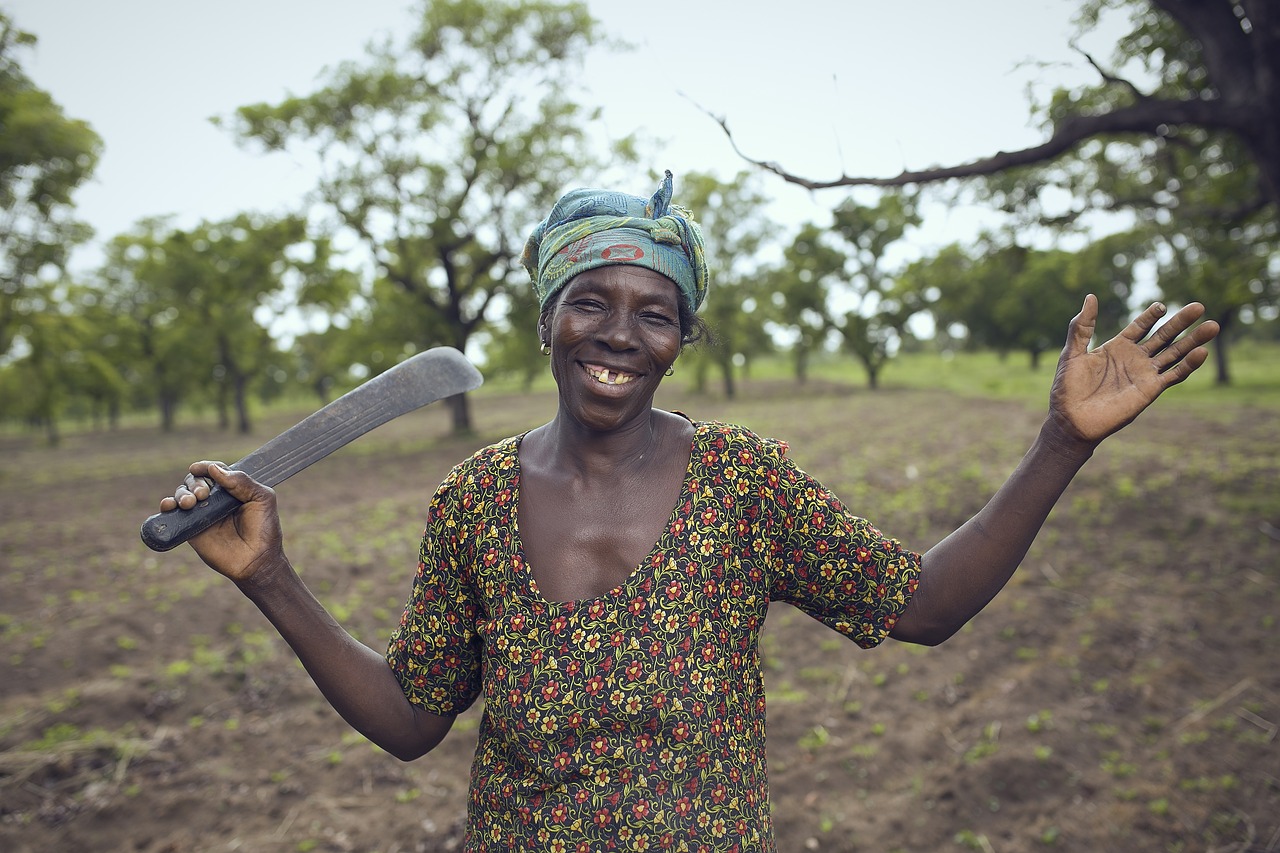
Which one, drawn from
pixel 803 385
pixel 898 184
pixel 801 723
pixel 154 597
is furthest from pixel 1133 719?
pixel 803 385

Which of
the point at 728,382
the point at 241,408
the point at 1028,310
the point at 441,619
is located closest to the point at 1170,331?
the point at 441,619

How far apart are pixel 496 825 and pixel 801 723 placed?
10.5 feet

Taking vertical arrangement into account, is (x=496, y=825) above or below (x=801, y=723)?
above

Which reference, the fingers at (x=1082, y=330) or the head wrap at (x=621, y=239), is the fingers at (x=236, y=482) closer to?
the head wrap at (x=621, y=239)

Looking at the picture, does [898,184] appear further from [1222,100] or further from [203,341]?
A: [203,341]

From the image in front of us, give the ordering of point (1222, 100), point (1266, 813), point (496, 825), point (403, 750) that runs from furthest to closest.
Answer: point (1222, 100) → point (1266, 813) → point (403, 750) → point (496, 825)

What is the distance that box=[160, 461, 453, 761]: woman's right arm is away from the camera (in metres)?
1.40

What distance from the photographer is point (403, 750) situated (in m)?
1.59

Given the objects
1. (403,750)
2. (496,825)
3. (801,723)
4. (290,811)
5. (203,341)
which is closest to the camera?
(496,825)

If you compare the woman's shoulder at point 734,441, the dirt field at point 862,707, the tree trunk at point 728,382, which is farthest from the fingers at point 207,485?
the tree trunk at point 728,382

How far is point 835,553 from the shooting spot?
1.48 metres

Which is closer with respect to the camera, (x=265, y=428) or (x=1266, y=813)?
→ (x=1266, y=813)

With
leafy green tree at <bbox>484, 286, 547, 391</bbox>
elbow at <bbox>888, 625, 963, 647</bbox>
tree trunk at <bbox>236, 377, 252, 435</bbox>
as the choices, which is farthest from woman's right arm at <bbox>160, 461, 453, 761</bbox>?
tree trunk at <bbox>236, 377, 252, 435</bbox>

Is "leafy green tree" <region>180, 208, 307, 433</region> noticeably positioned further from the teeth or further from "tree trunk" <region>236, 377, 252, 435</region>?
the teeth
